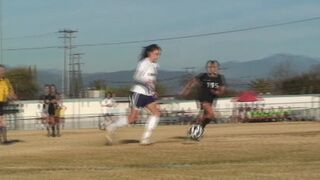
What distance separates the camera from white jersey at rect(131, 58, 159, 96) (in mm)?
13844

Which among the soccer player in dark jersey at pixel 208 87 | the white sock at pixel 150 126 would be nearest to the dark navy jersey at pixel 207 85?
the soccer player in dark jersey at pixel 208 87

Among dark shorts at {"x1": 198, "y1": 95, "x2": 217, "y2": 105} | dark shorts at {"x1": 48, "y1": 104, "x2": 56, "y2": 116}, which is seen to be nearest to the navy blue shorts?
dark shorts at {"x1": 198, "y1": 95, "x2": 217, "y2": 105}

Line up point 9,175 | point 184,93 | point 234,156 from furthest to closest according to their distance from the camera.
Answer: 1. point 184,93
2. point 234,156
3. point 9,175

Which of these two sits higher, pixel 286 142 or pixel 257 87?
pixel 257 87

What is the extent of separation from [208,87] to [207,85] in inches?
2.0

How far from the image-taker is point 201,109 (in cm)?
1590

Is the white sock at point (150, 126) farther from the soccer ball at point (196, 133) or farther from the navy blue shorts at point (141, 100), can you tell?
the soccer ball at point (196, 133)

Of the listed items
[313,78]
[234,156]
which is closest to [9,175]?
[234,156]

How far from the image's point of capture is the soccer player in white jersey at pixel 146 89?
45.4 feet

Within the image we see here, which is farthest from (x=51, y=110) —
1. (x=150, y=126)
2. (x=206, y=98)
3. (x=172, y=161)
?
(x=172, y=161)

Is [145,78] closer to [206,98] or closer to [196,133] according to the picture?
[196,133]

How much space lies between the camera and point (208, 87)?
15.6 m

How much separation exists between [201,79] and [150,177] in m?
7.08

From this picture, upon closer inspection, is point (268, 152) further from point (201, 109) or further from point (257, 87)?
point (257, 87)
